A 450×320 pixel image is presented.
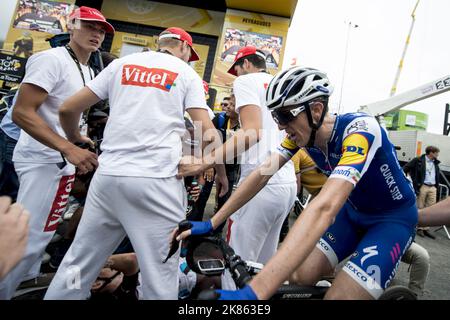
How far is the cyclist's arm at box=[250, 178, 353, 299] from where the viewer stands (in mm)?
931

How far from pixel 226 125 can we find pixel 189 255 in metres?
2.93

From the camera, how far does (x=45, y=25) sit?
13570mm

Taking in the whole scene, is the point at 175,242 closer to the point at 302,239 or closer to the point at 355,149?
the point at 302,239

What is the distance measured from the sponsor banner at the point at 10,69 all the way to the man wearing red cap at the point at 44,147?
8.93 metres

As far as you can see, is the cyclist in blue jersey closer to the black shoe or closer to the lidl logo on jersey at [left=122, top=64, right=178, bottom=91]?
the lidl logo on jersey at [left=122, top=64, right=178, bottom=91]

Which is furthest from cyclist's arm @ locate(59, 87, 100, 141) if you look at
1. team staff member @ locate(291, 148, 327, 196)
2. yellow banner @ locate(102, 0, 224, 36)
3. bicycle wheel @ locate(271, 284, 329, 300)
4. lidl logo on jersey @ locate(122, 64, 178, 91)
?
yellow banner @ locate(102, 0, 224, 36)

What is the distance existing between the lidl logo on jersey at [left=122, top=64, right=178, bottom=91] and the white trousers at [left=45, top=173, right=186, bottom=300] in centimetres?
60

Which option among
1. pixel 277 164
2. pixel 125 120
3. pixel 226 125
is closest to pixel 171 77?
pixel 125 120

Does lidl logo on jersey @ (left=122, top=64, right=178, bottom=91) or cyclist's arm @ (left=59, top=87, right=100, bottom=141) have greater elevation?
lidl logo on jersey @ (left=122, top=64, right=178, bottom=91)

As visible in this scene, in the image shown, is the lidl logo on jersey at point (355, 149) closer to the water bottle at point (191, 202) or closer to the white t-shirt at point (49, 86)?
the white t-shirt at point (49, 86)

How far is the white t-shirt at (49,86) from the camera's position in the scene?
201 cm

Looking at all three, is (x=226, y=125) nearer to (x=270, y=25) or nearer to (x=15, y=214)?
(x=15, y=214)

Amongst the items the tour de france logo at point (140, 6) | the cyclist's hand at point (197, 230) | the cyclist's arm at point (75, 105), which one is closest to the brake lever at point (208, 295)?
the cyclist's hand at point (197, 230)

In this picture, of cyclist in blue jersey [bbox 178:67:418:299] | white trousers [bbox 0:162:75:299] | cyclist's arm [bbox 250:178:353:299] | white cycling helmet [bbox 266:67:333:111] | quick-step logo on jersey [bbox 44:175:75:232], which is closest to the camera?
cyclist's arm [bbox 250:178:353:299]
